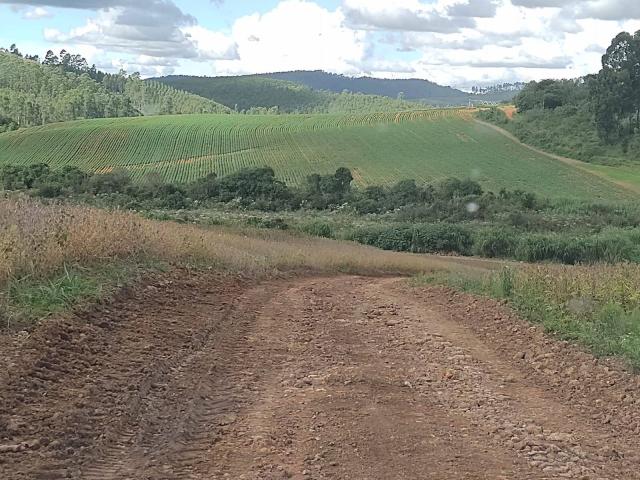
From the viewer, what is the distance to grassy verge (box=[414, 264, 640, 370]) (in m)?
8.80

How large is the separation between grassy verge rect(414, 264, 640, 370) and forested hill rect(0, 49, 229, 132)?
96848 millimetres

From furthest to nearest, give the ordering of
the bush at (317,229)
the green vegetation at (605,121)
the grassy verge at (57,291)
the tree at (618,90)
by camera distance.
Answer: the tree at (618,90) < the green vegetation at (605,121) < the bush at (317,229) < the grassy verge at (57,291)

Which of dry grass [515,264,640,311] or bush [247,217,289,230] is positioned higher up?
dry grass [515,264,640,311]

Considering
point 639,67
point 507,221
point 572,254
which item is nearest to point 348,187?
point 507,221

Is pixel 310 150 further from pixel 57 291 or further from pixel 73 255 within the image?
pixel 57 291

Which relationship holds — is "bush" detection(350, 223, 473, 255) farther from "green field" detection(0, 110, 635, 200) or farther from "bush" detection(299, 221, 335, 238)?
"green field" detection(0, 110, 635, 200)

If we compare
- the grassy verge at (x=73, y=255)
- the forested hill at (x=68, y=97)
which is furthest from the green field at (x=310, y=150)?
the grassy verge at (x=73, y=255)

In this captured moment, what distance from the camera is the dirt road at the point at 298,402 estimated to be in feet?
16.6

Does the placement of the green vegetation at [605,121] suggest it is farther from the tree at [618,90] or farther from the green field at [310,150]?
the green field at [310,150]

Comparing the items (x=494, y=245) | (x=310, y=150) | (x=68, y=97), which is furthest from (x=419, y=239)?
(x=68, y=97)

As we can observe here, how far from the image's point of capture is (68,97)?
137125mm

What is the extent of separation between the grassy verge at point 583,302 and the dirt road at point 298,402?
0.37m

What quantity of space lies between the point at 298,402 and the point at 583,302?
5536 mm

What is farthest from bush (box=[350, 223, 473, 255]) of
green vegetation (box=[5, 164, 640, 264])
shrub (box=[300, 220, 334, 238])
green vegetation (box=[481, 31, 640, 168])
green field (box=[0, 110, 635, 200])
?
green vegetation (box=[481, 31, 640, 168])
